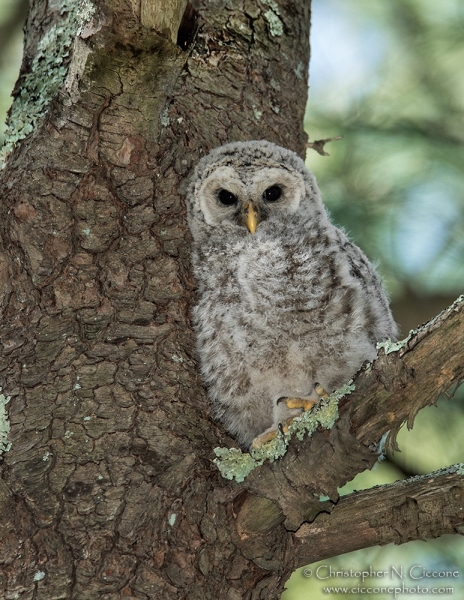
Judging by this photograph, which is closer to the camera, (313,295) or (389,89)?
(313,295)

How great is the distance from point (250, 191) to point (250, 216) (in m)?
0.14

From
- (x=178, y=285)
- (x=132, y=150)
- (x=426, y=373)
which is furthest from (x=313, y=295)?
(x=132, y=150)

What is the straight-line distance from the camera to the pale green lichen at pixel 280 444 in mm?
1706

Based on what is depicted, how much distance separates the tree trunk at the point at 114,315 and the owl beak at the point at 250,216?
225 millimetres

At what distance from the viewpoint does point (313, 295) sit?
209 cm

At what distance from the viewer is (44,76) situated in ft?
7.77

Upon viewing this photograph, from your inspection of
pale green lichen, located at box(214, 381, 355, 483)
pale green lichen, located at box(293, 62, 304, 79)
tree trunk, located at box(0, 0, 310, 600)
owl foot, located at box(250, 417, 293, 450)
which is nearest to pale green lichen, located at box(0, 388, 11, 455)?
tree trunk, located at box(0, 0, 310, 600)

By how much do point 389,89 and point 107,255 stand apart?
1982 mm

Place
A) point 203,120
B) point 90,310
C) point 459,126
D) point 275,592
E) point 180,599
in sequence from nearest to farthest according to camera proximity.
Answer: point 180,599 → point 275,592 → point 90,310 → point 203,120 → point 459,126

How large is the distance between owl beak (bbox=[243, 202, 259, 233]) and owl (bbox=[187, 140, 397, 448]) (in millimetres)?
64

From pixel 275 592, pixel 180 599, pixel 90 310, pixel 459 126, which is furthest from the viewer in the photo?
pixel 459 126

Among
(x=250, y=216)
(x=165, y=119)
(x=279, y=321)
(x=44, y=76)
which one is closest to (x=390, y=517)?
(x=279, y=321)

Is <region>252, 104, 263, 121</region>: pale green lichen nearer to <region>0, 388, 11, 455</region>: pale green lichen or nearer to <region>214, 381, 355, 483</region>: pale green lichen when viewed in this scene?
<region>214, 381, 355, 483</region>: pale green lichen

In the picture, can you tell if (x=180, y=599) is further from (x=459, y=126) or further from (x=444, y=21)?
(x=444, y=21)
